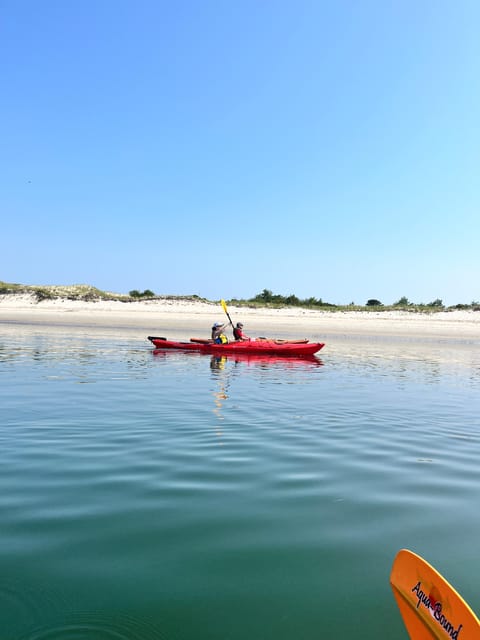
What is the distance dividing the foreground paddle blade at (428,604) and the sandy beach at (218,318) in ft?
103

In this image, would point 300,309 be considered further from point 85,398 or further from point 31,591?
point 31,591

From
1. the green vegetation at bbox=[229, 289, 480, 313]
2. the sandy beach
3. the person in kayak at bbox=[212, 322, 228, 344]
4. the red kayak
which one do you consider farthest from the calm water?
the green vegetation at bbox=[229, 289, 480, 313]

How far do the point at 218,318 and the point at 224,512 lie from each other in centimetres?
3724

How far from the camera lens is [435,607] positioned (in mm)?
2367

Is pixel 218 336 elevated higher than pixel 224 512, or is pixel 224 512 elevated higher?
pixel 218 336

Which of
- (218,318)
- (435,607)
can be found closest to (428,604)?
(435,607)

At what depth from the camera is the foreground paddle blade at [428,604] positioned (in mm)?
2190

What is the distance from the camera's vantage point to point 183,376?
1331 cm

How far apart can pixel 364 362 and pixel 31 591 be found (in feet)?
50.4

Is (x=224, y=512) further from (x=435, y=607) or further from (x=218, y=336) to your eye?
(x=218, y=336)

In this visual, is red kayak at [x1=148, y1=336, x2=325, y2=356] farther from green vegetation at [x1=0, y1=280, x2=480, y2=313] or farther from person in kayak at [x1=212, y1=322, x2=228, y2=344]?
green vegetation at [x1=0, y1=280, x2=480, y2=313]

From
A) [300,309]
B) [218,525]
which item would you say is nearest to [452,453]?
[218,525]

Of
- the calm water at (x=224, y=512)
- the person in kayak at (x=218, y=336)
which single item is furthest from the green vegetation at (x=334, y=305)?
the calm water at (x=224, y=512)

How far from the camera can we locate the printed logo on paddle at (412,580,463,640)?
7.33 ft
